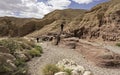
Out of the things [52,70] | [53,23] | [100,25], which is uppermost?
[100,25]

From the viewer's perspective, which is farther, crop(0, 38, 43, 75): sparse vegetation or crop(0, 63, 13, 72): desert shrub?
crop(0, 38, 43, 75): sparse vegetation

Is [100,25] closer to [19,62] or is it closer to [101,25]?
[101,25]

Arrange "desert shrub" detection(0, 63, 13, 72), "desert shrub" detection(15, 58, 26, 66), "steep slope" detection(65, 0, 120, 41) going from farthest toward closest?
"steep slope" detection(65, 0, 120, 41) → "desert shrub" detection(15, 58, 26, 66) → "desert shrub" detection(0, 63, 13, 72)

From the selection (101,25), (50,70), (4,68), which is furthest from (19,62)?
(101,25)

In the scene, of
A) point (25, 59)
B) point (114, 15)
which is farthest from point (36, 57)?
point (114, 15)

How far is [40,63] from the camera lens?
62.7 feet

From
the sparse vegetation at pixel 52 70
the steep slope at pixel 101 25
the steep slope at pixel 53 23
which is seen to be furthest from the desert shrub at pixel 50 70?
the steep slope at pixel 53 23

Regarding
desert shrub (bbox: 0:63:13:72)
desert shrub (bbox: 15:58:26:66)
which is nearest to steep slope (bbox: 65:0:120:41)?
desert shrub (bbox: 15:58:26:66)

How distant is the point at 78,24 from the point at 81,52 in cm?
3318

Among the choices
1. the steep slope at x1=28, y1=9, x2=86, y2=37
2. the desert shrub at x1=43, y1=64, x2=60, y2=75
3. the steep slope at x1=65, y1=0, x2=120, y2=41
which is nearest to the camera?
the desert shrub at x1=43, y1=64, x2=60, y2=75

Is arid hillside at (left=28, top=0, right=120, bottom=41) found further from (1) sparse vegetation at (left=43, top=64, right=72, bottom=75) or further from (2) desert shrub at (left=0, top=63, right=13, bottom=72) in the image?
(2) desert shrub at (left=0, top=63, right=13, bottom=72)

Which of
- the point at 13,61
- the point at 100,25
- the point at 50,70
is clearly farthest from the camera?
the point at 100,25

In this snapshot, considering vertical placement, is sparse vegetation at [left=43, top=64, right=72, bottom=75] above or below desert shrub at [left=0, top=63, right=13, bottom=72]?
below

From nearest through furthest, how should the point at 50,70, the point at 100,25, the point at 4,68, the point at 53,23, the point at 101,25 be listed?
the point at 4,68 < the point at 50,70 < the point at 101,25 < the point at 100,25 < the point at 53,23
